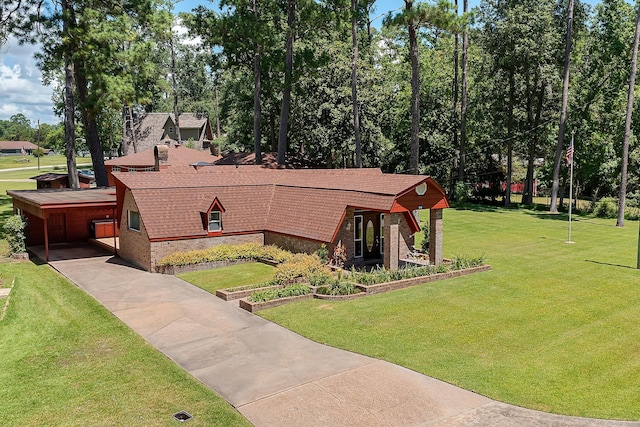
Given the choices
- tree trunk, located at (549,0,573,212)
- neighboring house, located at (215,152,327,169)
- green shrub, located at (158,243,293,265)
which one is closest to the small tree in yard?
green shrub, located at (158,243,293,265)

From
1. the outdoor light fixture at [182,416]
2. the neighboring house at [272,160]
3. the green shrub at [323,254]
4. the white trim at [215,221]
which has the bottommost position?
the outdoor light fixture at [182,416]

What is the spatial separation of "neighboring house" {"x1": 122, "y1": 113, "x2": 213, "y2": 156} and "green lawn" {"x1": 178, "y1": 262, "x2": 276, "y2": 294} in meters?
46.6

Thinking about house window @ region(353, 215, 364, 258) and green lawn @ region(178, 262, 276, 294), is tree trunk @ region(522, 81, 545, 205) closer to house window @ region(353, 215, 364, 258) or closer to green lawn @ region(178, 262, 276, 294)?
house window @ region(353, 215, 364, 258)

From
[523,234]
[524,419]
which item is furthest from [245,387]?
[523,234]

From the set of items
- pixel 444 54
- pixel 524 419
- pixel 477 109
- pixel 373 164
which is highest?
pixel 444 54

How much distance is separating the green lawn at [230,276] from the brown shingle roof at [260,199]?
191 cm

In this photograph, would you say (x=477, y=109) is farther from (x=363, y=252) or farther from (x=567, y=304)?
(x=567, y=304)

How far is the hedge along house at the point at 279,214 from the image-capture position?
1986cm

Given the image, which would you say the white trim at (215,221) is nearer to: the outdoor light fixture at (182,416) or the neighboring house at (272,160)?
the outdoor light fixture at (182,416)

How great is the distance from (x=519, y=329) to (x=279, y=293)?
696cm

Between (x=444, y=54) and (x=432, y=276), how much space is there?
3909 centimetres

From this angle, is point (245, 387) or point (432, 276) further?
point (432, 276)

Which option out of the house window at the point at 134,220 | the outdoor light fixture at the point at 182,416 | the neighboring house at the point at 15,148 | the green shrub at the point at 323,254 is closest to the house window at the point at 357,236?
the green shrub at the point at 323,254

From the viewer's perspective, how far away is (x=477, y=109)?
149ft
